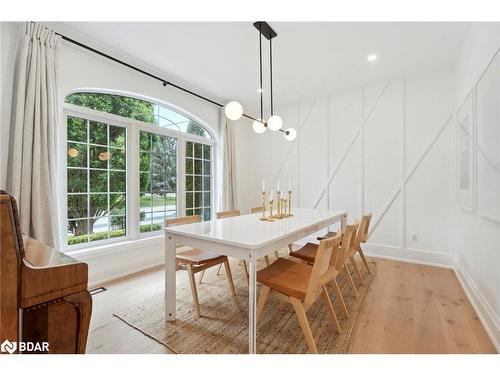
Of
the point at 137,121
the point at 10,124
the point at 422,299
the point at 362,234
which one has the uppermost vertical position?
the point at 137,121

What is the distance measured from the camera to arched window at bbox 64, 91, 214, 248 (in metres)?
2.63

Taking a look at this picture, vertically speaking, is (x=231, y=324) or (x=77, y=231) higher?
(x=77, y=231)

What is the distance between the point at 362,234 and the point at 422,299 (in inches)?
30.8

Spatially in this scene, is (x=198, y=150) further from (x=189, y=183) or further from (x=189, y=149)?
(x=189, y=183)

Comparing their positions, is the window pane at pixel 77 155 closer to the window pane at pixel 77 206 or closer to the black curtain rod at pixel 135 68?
the window pane at pixel 77 206

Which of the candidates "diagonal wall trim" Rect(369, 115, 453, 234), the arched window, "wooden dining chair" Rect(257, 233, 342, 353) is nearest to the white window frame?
the arched window

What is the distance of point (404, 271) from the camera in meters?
3.05

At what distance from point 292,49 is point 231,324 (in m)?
2.80

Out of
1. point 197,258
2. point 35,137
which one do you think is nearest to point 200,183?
point 197,258

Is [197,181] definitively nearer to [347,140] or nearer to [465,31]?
[347,140]

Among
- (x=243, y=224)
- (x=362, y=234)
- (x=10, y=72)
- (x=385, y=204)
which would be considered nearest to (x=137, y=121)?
(x=10, y=72)

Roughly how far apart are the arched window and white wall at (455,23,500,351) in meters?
3.53

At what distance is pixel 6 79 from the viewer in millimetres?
2010

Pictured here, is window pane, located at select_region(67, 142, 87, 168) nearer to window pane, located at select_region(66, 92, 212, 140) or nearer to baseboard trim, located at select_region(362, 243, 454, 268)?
window pane, located at select_region(66, 92, 212, 140)
